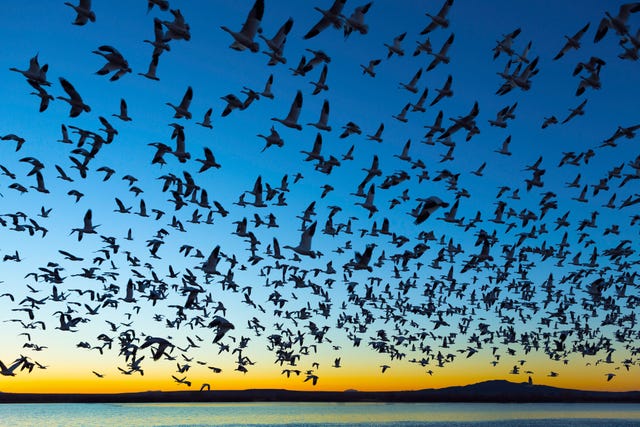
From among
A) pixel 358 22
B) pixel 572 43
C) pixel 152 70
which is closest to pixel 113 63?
pixel 152 70

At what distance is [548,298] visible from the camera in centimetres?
5906

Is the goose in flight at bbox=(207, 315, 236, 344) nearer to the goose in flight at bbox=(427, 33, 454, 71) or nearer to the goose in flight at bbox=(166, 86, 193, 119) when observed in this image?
the goose in flight at bbox=(166, 86, 193, 119)

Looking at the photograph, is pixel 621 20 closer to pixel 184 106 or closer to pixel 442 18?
pixel 442 18

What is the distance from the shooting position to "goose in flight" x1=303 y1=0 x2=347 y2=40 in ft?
83.1

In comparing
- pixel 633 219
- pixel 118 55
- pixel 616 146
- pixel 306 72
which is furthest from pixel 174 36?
pixel 633 219

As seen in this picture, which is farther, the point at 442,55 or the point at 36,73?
the point at 442,55

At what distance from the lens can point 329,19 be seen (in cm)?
2573

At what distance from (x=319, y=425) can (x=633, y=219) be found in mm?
64857

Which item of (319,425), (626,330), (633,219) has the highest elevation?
(633,219)

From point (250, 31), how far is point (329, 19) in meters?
2.98

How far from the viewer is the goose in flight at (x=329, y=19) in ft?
83.1

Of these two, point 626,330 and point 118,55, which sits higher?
point 118,55

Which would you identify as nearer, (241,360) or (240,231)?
(240,231)

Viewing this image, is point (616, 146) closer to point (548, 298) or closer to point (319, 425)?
point (548, 298)
